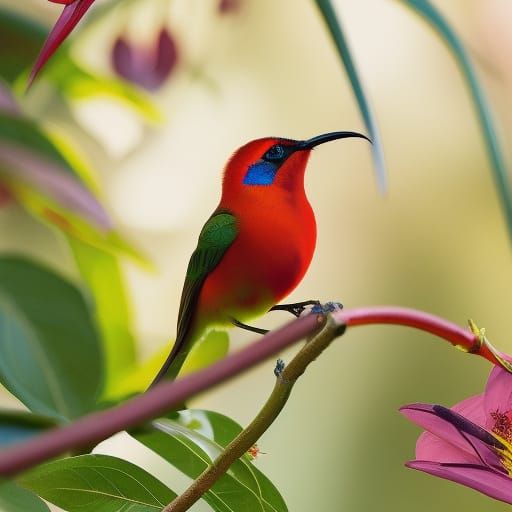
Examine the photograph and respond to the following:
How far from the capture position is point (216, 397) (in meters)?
0.43

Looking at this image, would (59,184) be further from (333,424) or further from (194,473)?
(333,424)

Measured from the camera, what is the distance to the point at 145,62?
0.44m

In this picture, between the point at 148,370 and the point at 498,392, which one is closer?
the point at 498,392

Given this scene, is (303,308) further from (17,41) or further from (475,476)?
(17,41)

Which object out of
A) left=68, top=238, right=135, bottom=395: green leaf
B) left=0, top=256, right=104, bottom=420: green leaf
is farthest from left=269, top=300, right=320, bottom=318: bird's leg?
left=68, top=238, right=135, bottom=395: green leaf

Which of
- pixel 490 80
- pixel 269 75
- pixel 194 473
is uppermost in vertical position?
pixel 490 80

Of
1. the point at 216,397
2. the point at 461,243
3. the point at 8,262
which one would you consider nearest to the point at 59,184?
the point at 8,262

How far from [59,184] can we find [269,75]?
1.40ft

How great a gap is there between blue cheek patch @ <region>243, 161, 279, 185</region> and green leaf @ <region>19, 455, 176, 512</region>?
57 millimetres

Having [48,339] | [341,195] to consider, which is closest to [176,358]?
[48,339]

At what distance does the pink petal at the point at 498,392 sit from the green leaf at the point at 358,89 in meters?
0.04

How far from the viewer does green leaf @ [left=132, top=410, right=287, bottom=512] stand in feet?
0.53

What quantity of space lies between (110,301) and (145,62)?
126mm

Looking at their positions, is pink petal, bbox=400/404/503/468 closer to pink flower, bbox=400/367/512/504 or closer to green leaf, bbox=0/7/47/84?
pink flower, bbox=400/367/512/504
